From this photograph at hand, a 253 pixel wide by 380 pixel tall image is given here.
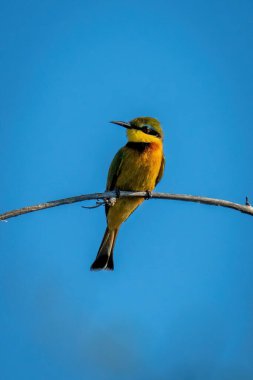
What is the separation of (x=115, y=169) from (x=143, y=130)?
→ 0.49 metres

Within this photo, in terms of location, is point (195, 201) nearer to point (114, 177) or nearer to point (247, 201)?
point (247, 201)

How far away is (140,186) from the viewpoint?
216 inches

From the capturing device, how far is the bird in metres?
5.47

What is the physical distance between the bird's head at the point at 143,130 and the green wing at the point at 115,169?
179 mm

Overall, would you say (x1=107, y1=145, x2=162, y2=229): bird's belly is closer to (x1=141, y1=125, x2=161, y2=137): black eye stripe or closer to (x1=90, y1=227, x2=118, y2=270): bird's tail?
(x1=141, y1=125, x2=161, y2=137): black eye stripe

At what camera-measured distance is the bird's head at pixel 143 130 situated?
564 centimetres

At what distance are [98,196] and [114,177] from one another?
1.64 metres

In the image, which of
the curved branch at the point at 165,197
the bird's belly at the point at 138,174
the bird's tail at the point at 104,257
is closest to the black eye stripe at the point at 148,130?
the bird's belly at the point at 138,174

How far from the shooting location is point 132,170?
5.45 metres

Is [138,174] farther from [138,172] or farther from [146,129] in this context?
[146,129]

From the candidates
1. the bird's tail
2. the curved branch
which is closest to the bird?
the bird's tail

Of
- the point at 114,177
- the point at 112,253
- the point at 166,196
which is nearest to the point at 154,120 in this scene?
the point at 114,177

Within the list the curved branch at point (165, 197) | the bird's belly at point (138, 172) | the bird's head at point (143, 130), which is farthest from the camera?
the bird's head at point (143, 130)

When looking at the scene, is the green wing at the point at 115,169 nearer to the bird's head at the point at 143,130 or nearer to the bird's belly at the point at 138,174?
the bird's belly at the point at 138,174
